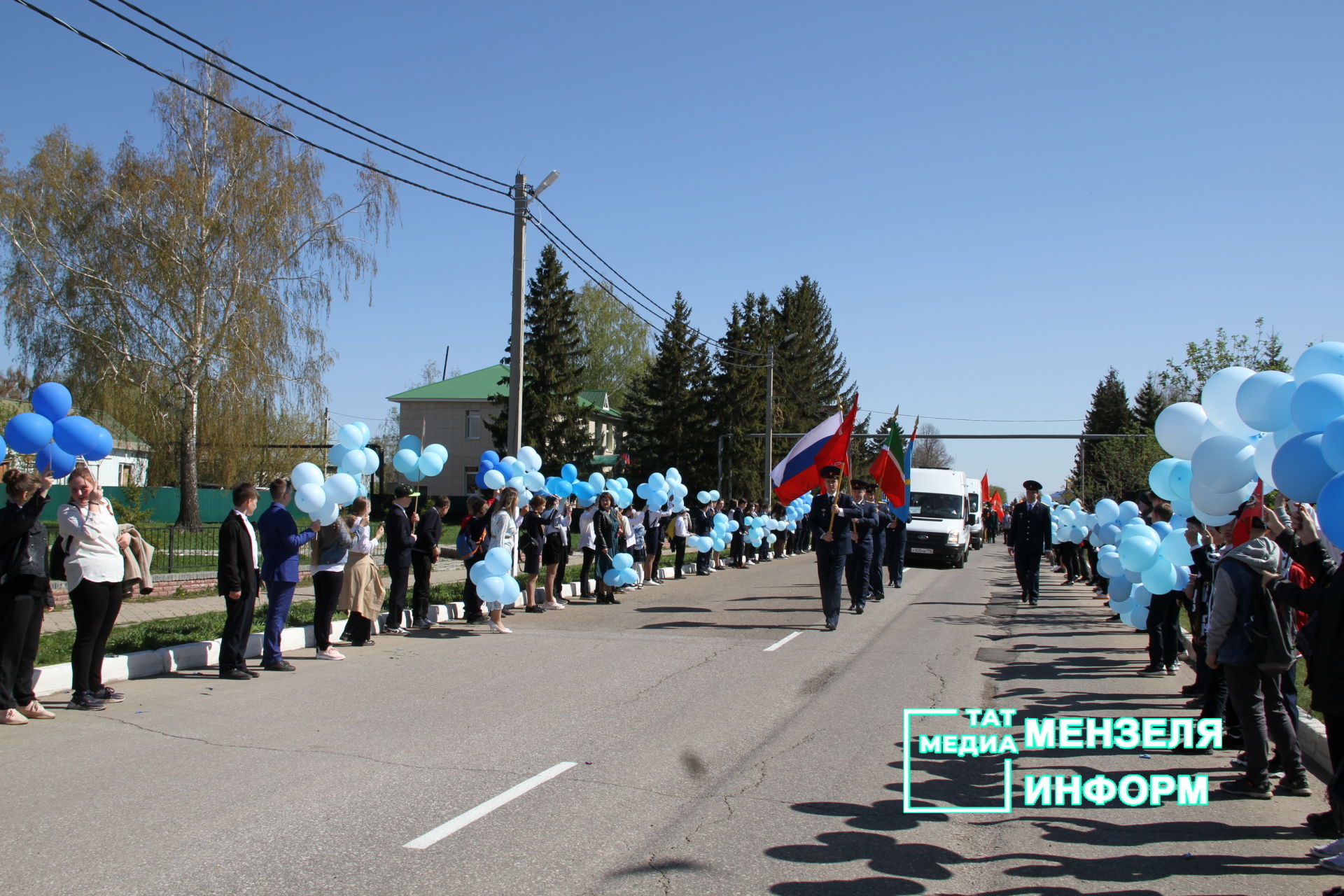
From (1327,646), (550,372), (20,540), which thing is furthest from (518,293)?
(550,372)

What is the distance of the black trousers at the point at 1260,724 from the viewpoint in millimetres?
5742

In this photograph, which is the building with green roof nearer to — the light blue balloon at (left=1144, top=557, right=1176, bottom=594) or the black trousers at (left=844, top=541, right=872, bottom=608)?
the black trousers at (left=844, top=541, right=872, bottom=608)

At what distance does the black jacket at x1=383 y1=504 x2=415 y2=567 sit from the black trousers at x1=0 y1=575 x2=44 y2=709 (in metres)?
4.74

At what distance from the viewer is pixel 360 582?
10.9m

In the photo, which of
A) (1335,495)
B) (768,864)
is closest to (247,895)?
(768,864)

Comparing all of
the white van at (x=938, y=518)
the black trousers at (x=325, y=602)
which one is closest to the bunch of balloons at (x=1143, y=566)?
the black trousers at (x=325, y=602)

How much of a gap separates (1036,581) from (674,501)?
7512 millimetres

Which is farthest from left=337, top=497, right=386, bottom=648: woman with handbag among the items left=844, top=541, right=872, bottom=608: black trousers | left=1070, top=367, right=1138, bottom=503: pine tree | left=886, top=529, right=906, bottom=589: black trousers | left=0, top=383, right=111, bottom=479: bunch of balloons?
left=1070, top=367, right=1138, bottom=503: pine tree

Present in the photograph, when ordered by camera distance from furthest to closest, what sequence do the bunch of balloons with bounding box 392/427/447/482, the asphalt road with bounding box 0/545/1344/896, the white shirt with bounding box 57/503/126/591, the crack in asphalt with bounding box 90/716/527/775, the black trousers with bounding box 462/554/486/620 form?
1. the black trousers with bounding box 462/554/486/620
2. the bunch of balloons with bounding box 392/427/447/482
3. the white shirt with bounding box 57/503/126/591
4. the crack in asphalt with bounding box 90/716/527/775
5. the asphalt road with bounding box 0/545/1344/896

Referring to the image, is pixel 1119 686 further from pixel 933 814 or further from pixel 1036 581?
pixel 1036 581

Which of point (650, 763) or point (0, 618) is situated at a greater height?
point (0, 618)

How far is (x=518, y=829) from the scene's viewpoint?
16.0ft

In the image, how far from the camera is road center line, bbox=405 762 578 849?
4.70 meters

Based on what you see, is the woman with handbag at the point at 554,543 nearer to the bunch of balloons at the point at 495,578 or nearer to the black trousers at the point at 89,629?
the bunch of balloons at the point at 495,578
